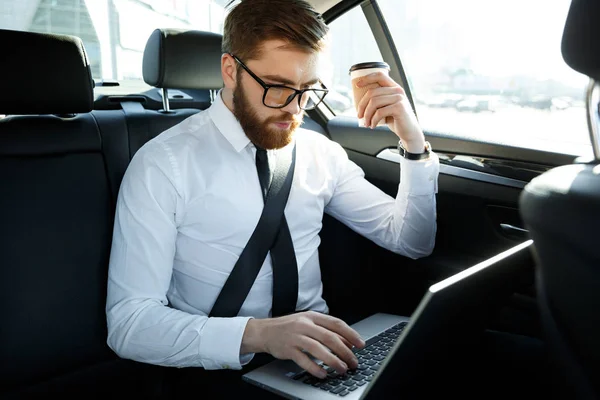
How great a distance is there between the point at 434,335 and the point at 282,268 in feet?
2.59

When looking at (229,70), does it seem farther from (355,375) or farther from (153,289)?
(355,375)

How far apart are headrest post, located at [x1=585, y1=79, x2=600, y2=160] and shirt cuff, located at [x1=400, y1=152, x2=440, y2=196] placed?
0.86 metres

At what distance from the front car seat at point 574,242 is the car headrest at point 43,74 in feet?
3.76

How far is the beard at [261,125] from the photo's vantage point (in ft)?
4.82

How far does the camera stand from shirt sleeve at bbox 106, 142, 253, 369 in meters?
1.26

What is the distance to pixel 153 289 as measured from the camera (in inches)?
52.4

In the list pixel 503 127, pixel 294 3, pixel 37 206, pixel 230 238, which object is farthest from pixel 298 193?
pixel 503 127

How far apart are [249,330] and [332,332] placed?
0.64 feet

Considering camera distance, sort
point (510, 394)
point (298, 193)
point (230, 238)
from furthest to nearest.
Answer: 1. point (298, 193)
2. point (230, 238)
3. point (510, 394)

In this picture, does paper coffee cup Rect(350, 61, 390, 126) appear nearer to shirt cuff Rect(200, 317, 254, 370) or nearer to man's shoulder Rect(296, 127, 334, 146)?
man's shoulder Rect(296, 127, 334, 146)

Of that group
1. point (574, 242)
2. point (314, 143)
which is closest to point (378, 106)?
point (314, 143)

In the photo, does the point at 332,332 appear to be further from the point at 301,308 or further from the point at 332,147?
the point at 332,147

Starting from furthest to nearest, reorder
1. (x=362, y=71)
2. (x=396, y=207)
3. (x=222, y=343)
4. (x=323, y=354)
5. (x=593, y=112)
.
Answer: (x=396, y=207) → (x=362, y=71) → (x=222, y=343) → (x=323, y=354) → (x=593, y=112)

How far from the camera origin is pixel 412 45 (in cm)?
224
